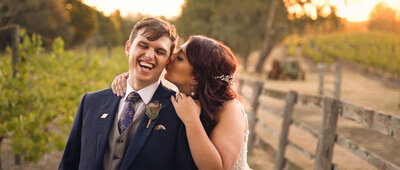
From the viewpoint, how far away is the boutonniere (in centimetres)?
213

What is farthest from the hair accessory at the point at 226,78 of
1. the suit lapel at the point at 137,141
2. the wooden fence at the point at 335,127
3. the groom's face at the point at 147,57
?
the wooden fence at the point at 335,127

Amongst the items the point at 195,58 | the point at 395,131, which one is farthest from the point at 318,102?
the point at 195,58

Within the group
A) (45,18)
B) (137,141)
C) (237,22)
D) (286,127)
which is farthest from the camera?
(237,22)

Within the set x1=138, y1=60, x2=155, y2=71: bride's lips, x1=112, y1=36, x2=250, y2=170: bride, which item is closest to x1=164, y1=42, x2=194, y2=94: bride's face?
x1=112, y1=36, x2=250, y2=170: bride

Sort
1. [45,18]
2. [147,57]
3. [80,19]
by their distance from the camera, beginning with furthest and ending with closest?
[80,19], [45,18], [147,57]

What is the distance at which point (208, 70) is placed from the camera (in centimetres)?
238

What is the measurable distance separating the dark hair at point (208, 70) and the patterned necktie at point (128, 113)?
0.42 m

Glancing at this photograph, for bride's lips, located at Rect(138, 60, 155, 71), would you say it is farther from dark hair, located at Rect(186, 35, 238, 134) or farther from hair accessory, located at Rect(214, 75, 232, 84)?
hair accessory, located at Rect(214, 75, 232, 84)

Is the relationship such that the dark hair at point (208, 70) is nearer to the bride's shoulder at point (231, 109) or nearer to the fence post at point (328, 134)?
the bride's shoulder at point (231, 109)

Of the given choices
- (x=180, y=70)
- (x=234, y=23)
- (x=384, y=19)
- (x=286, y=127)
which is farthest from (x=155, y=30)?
(x=384, y=19)

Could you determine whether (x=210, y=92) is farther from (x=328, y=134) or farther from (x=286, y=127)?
(x=286, y=127)

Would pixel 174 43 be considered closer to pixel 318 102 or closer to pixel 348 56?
pixel 318 102

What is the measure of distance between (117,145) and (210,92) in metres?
0.69

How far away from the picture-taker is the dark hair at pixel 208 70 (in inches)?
93.0
